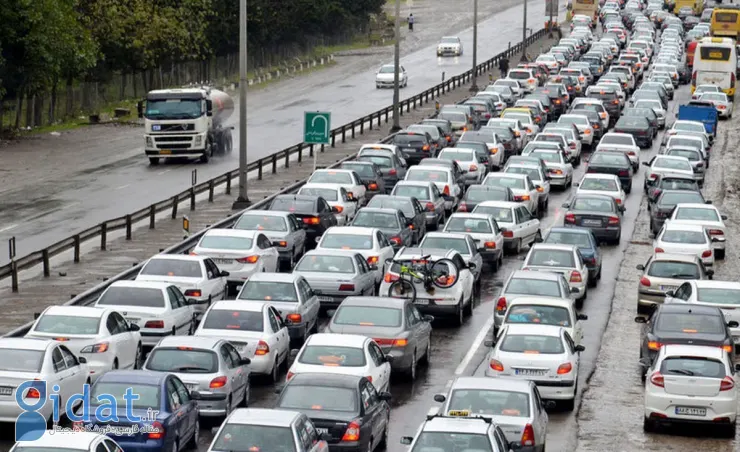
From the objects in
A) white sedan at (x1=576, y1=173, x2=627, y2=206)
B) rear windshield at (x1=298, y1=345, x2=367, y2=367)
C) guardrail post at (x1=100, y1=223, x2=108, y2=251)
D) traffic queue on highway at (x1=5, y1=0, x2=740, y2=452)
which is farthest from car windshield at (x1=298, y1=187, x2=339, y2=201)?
rear windshield at (x1=298, y1=345, x2=367, y2=367)

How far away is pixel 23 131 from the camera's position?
71000 millimetres

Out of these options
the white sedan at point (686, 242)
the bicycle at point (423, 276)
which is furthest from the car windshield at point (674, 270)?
the bicycle at point (423, 276)

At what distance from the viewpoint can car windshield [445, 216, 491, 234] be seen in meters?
37.0

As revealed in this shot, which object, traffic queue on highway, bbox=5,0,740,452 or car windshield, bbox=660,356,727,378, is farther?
car windshield, bbox=660,356,727,378

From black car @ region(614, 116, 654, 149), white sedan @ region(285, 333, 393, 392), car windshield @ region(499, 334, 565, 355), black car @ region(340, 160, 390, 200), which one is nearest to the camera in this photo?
white sedan @ region(285, 333, 393, 392)

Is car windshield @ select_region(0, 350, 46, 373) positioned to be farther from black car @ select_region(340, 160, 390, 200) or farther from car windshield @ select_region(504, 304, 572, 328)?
black car @ select_region(340, 160, 390, 200)

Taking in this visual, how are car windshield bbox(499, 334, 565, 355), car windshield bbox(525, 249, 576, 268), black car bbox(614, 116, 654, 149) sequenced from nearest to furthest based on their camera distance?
car windshield bbox(499, 334, 565, 355) < car windshield bbox(525, 249, 576, 268) < black car bbox(614, 116, 654, 149)

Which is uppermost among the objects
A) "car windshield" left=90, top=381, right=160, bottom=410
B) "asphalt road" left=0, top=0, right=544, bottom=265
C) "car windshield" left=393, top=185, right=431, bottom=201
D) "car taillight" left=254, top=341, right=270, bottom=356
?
"car windshield" left=90, top=381, right=160, bottom=410

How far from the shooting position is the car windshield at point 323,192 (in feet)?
136

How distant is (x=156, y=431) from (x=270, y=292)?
8.74 metres

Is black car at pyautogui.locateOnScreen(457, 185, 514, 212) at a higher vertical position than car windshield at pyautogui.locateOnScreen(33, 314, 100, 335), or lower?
lower

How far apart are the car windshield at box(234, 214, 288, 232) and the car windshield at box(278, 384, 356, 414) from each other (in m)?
15.3

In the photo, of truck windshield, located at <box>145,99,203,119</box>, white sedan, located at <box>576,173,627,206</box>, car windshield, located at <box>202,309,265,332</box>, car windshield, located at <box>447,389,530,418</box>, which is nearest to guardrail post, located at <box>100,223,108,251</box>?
car windshield, located at <box>202,309,265,332</box>

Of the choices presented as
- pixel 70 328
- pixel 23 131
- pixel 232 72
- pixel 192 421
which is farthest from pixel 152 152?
pixel 232 72
